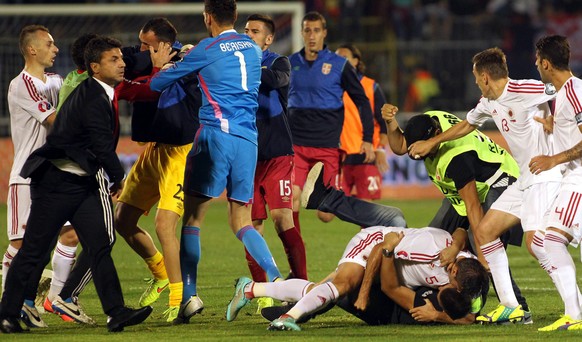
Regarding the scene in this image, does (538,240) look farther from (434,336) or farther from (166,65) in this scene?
(166,65)

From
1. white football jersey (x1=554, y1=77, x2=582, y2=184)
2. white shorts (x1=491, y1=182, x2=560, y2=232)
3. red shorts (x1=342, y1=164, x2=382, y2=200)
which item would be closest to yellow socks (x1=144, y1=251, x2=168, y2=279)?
white shorts (x1=491, y1=182, x2=560, y2=232)

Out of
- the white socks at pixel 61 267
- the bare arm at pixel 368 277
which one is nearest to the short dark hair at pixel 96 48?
the white socks at pixel 61 267

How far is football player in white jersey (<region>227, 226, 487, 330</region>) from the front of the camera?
7621 mm

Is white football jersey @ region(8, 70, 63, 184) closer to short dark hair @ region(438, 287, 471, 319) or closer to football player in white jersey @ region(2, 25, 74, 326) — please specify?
football player in white jersey @ region(2, 25, 74, 326)

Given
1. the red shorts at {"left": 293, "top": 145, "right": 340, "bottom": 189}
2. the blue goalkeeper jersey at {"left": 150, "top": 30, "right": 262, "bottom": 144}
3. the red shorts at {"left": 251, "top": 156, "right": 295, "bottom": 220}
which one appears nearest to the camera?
the blue goalkeeper jersey at {"left": 150, "top": 30, "right": 262, "bottom": 144}

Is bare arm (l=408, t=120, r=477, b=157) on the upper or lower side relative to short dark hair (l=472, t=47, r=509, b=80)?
lower

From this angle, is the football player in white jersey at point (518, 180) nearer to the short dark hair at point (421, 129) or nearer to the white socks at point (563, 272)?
the white socks at point (563, 272)

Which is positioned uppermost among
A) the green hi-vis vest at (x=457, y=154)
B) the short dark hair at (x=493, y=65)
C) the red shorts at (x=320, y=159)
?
the short dark hair at (x=493, y=65)

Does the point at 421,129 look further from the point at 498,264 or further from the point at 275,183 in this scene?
the point at 275,183

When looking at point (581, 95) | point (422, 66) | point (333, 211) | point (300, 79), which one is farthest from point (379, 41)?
point (581, 95)

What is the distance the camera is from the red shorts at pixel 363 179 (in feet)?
45.7

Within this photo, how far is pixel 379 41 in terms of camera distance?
79.7 ft

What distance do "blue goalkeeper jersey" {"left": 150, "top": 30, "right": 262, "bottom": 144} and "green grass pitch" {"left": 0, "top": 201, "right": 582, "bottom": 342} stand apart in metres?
1.46

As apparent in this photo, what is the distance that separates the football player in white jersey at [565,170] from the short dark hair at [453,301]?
561mm
